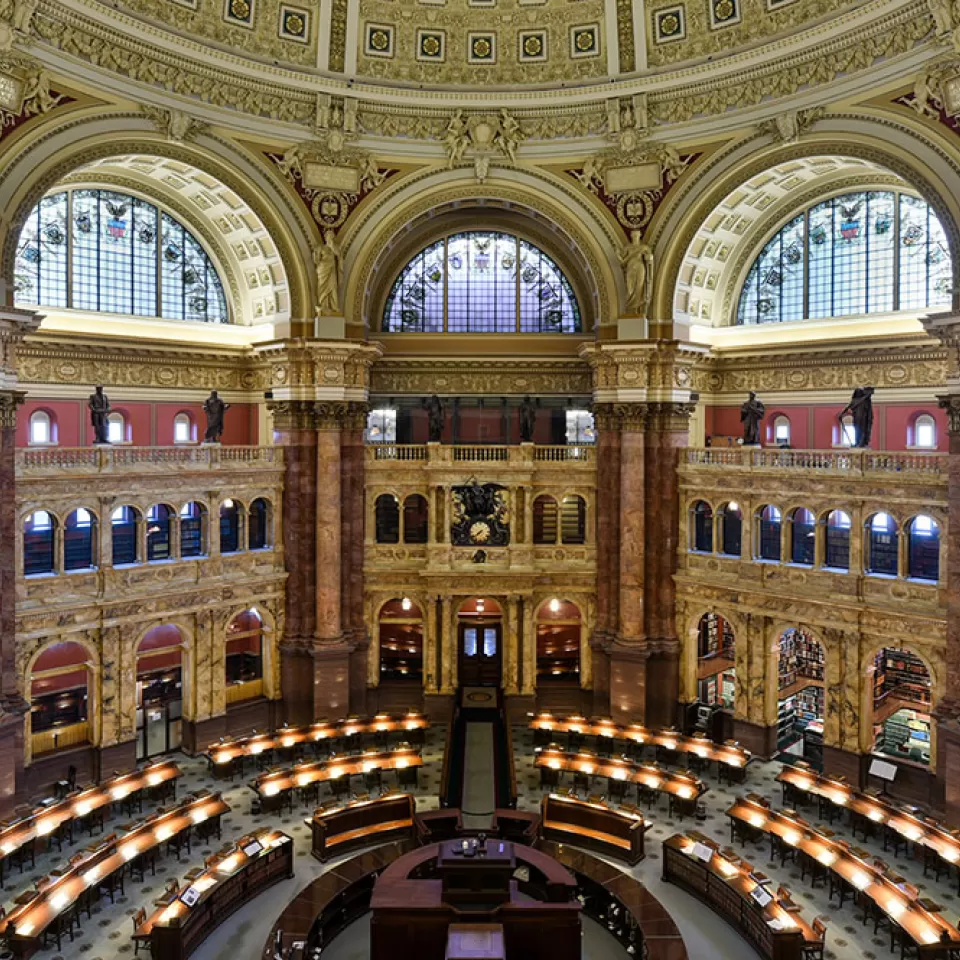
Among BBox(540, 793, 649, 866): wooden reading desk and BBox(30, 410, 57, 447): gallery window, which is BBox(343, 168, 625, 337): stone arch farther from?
BBox(540, 793, 649, 866): wooden reading desk

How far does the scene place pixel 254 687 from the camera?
101 feet

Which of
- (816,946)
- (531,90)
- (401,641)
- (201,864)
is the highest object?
(531,90)

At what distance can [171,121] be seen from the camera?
84.9 feet

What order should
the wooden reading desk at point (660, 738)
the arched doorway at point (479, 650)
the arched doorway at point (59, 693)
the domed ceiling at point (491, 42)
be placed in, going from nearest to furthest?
the domed ceiling at point (491, 42), the wooden reading desk at point (660, 738), the arched doorway at point (59, 693), the arched doorway at point (479, 650)

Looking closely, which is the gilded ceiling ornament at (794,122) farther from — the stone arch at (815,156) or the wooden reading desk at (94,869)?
the wooden reading desk at (94,869)

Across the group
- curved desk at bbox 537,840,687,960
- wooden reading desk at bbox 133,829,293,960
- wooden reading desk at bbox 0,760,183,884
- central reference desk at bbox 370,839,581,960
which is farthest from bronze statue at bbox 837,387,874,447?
wooden reading desk at bbox 0,760,183,884

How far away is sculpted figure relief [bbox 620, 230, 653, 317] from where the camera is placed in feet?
95.8

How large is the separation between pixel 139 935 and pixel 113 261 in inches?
895

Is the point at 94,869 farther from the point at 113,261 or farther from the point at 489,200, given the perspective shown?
the point at 489,200

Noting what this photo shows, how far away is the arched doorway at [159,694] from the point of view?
2822 cm

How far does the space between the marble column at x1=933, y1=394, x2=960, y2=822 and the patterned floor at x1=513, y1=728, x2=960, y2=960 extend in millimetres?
2467

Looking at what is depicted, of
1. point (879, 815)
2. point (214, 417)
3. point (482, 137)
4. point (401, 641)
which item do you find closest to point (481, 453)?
point (401, 641)

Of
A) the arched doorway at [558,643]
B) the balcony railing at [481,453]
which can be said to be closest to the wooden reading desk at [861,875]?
the arched doorway at [558,643]

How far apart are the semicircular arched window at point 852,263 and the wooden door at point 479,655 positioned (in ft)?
53.9
